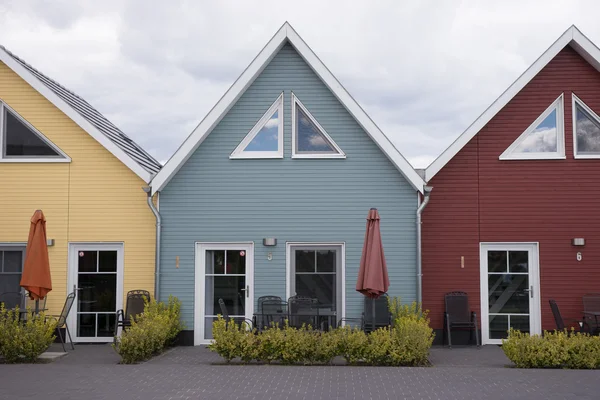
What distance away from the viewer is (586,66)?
48.2ft

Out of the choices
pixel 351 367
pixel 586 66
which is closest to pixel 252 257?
pixel 351 367

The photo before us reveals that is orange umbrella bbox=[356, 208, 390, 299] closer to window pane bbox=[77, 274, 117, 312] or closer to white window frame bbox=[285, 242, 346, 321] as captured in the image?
white window frame bbox=[285, 242, 346, 321]

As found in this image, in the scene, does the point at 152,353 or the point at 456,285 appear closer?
the point at 152,353

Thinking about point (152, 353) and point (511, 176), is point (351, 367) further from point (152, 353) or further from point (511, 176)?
point (511, 176)

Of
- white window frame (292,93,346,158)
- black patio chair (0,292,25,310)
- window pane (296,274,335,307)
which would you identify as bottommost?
black patio chair (0,292,25,310)

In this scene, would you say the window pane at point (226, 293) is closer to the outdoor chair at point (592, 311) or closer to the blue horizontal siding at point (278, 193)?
the blue horizontal siding at point (278, 193)

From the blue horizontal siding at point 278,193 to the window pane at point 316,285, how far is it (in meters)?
0.39

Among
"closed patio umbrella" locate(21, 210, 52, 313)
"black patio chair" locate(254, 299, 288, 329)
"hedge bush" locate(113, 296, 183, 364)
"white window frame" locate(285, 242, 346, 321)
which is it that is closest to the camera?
"hedge bush" locate(113, 296, 183, 364)

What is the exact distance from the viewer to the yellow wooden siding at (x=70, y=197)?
47.9 ft

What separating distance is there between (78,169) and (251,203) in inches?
142

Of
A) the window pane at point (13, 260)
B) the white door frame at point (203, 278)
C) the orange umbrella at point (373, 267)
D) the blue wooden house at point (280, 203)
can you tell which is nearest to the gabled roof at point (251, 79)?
the blue wooden house at point (280, 203)

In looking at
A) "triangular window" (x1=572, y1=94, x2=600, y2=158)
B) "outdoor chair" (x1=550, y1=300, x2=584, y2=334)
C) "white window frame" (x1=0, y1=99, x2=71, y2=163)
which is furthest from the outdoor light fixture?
"triangular window" (x1=572, y1=94, x2=600, y2=158)

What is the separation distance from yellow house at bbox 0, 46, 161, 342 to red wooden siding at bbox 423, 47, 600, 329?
19.2ft

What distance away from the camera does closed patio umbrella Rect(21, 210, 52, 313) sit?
1269cm
